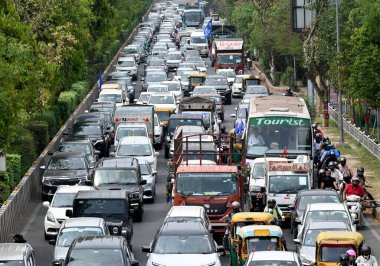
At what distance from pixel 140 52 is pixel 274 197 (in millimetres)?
71238

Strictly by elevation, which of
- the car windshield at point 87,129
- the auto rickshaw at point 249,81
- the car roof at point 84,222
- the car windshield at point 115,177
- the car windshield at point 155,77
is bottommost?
the car windshield at point 155,77

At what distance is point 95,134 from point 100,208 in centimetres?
1880

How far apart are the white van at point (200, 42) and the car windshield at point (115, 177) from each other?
237 feet

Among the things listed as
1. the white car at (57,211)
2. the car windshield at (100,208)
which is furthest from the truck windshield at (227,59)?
the car windshield at (100,208)

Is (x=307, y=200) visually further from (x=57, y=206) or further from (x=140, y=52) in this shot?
(x=140, y=52)

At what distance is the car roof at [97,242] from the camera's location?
3012 cm

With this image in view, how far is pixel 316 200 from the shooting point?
125ft

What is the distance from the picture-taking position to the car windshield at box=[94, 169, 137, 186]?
43000 mm

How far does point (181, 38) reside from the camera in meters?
130

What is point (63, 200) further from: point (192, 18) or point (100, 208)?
point (192, 18)

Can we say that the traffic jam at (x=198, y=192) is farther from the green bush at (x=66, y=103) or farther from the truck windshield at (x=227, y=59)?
the truck windshield at (x=227, y=59)

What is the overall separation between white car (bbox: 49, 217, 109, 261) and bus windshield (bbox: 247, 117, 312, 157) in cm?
1244

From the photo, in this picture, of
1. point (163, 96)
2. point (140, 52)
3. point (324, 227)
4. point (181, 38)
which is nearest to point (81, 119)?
point (163, 96)

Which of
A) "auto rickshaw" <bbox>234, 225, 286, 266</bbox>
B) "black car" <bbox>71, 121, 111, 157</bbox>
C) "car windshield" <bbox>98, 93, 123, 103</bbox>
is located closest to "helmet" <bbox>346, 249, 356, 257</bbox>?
"auto rickshaw" <bbox>234, 225, 286, 266</bbox>
